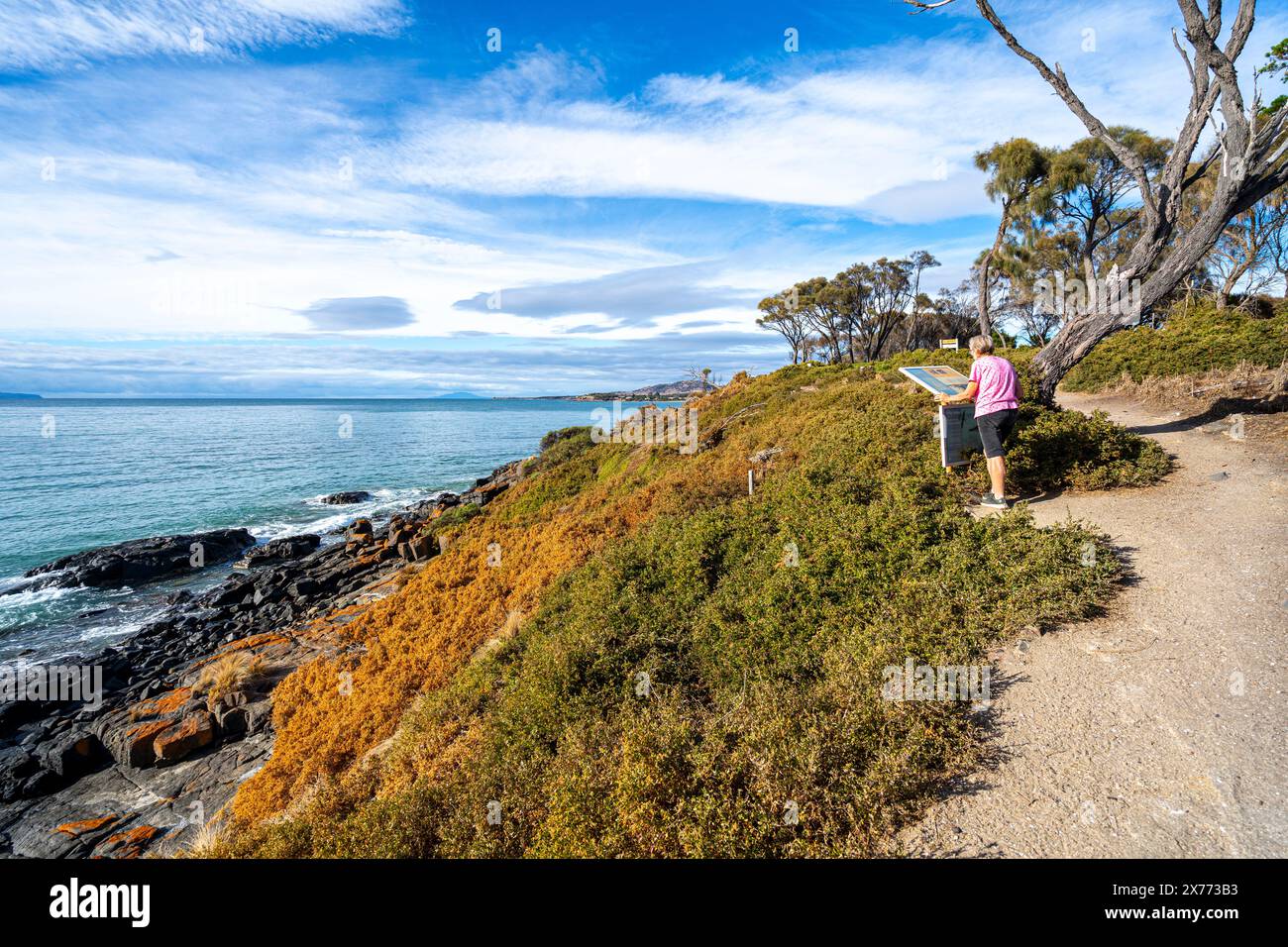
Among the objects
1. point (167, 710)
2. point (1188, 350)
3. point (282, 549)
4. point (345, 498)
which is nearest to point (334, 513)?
point (345, 498)

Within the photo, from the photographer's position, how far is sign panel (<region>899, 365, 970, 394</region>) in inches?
356

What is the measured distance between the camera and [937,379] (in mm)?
9438

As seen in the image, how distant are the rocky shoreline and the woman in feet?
41.7

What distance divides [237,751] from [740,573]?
954 centimetres

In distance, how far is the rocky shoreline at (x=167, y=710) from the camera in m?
9.16

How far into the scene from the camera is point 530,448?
66062 millimetres

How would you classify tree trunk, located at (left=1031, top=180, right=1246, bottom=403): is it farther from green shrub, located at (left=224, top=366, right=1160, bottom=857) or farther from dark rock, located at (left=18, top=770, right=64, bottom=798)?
dark rock, located at (left=18, top=770, right=64, bottom=798)

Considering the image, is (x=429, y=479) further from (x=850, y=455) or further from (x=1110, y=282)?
(x=1110, y=282)

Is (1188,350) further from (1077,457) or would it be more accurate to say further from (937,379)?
(937,379)

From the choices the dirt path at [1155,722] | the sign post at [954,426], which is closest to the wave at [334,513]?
the sign post at [954,426]

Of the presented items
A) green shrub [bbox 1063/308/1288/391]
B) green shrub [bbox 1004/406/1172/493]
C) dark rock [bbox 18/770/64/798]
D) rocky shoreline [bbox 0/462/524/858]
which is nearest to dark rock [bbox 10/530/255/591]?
rocky shoreline [bbox 0/462/524/858]
